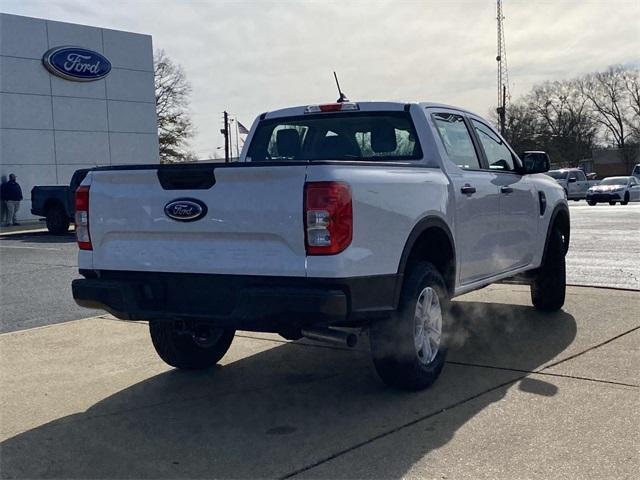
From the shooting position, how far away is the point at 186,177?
4.31 metres

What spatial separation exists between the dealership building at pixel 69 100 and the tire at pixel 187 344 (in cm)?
2294

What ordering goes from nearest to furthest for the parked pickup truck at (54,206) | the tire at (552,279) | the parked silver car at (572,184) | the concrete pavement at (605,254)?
1. the tire at (552,279)
2. the concrete pavement at (605,254)
3. the parked pickup truck at (54,206)
4. the parked silver car at (572,184)

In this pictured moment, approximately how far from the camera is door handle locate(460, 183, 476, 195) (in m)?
5.37

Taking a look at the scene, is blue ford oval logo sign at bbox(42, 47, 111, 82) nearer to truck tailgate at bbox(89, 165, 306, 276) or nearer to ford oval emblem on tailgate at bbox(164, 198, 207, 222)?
truck tailgate at bbox(89, 165, 306, 276)

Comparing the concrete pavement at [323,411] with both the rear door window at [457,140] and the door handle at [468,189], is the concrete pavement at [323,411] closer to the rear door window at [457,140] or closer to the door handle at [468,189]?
the door handle at [468,189]

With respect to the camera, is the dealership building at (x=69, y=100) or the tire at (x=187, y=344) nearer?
the tire at (x=187, y=344)

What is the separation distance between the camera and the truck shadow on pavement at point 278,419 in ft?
12.1

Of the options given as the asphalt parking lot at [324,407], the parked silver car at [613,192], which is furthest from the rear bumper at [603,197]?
the asphalt parking lot at [324,407]

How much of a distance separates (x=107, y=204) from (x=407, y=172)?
186 cm

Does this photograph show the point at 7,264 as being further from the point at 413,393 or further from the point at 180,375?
the point at 413,393

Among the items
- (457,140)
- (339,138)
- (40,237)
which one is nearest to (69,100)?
(40,237)

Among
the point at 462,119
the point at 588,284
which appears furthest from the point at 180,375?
the point at 588,284

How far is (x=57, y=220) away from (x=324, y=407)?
17.5m

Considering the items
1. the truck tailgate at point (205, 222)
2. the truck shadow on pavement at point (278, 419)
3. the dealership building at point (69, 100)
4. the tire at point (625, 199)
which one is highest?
the dealership building at point (69, 100)
